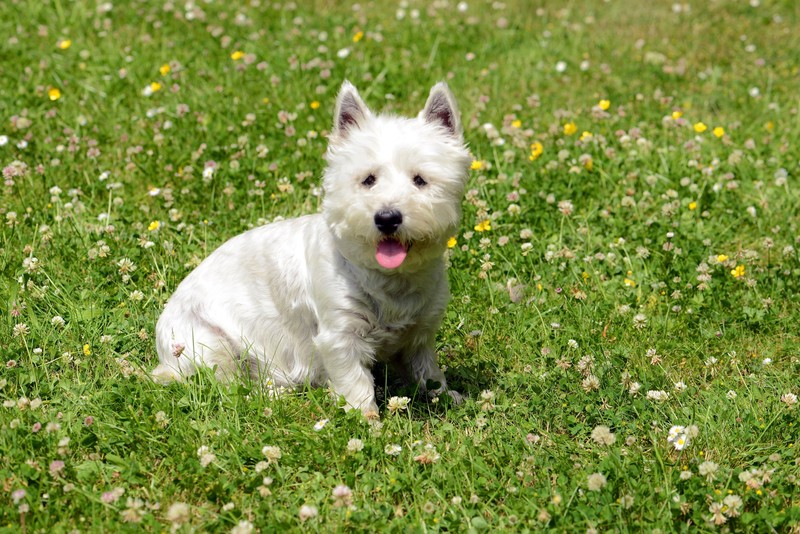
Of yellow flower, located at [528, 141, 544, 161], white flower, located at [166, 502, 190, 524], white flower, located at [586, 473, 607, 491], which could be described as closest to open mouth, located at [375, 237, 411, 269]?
white flower, located at [586, 473, 607, 491]

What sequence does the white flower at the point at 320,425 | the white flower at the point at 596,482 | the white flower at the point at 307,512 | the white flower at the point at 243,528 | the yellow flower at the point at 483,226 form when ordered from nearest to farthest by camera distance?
1. the white flower at the point at 243,528
2. the white flower at the point at 307,512
3. the white flower at the point at 596,482
4. the white flower at the point at 320,425
5. the yellow flower at the point at 483,226

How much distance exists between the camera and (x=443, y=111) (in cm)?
473

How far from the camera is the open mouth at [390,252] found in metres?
4.36

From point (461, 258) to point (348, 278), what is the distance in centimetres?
159

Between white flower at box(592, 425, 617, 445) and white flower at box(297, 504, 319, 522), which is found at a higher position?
white flower at box(592, 425, 617, 445)

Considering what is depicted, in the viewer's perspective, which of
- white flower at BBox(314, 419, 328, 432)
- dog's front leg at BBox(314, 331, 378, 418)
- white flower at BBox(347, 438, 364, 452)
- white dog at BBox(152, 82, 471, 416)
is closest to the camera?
white flower at BBox(347, 438, 364, 452)

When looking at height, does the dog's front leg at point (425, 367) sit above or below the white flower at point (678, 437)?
below

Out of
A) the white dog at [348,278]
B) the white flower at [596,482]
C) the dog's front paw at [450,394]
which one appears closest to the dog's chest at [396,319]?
the white dog at [348,278]

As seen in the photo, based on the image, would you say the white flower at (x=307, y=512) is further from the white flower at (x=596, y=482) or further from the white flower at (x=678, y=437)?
the white flower at (x=678, y=437)

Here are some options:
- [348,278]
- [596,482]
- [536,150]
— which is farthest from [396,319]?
[536,150]

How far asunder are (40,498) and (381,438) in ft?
4.99

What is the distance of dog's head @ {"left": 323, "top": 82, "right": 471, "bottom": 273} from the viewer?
4.33 meters

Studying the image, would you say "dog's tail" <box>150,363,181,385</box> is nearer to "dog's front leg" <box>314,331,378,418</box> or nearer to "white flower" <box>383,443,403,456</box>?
"dog's front leg" <box>314,331,378,418</box>

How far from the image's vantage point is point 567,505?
12.4 ft
